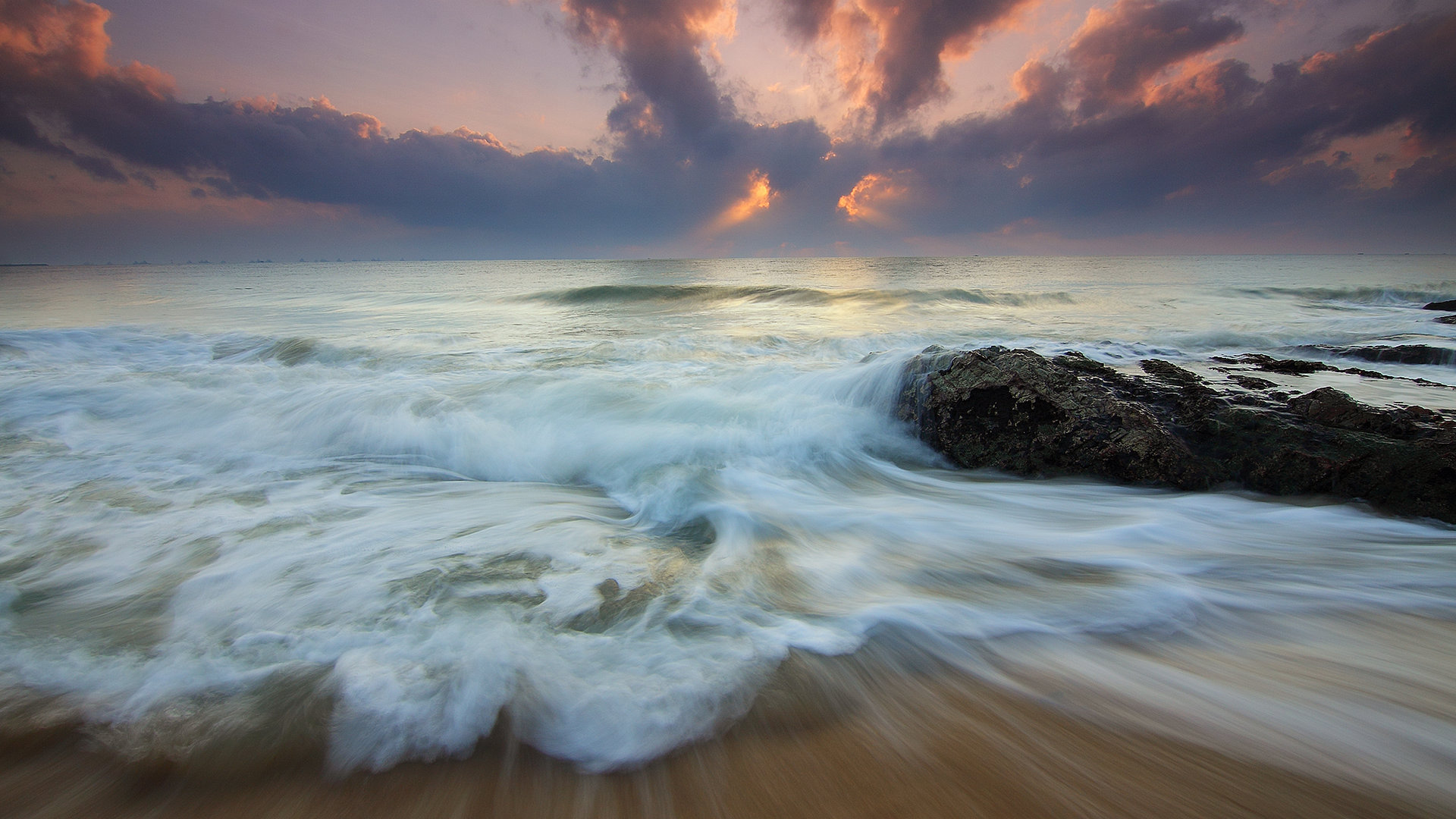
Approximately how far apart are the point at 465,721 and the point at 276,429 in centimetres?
503

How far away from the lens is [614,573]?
2.80 meters

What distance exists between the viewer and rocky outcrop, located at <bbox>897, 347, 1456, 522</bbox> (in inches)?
134

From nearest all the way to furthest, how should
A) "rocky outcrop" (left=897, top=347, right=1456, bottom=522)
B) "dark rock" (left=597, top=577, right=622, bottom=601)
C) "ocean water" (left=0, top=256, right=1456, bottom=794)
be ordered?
"ocean water" (left=0, top=256, right=1456, bottom=794) < "dark rock" (left=597, top=577, right=622, bottom=601) < "rocky outcrop" (left=897, top=347, right=1456, bottom=522)

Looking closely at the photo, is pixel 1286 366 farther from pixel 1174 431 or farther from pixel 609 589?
pixel 609 589

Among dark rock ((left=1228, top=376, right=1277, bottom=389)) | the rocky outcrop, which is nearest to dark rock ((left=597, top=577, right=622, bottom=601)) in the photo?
the rocky outcrop

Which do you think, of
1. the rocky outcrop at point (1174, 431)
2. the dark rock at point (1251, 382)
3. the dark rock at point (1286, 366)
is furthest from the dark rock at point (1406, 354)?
the rocky outcrop at point (1174, 431)

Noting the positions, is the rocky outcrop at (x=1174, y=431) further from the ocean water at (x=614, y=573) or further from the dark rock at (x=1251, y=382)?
the ocean water at (x=614, y=573)

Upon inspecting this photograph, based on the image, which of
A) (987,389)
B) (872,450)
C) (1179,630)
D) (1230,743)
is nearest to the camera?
(1230,743)

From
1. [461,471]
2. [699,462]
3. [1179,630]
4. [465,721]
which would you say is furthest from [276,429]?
[1179,630]

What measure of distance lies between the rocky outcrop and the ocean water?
188 millimetres

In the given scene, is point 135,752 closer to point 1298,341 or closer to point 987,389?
point 987,389

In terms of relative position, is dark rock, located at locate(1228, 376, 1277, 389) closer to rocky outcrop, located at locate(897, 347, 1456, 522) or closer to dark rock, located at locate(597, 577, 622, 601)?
rocky outcrop, located at locate(897, 347, 1456, 522)

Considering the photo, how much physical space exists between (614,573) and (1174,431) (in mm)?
4136

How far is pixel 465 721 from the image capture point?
1770 millimetres
